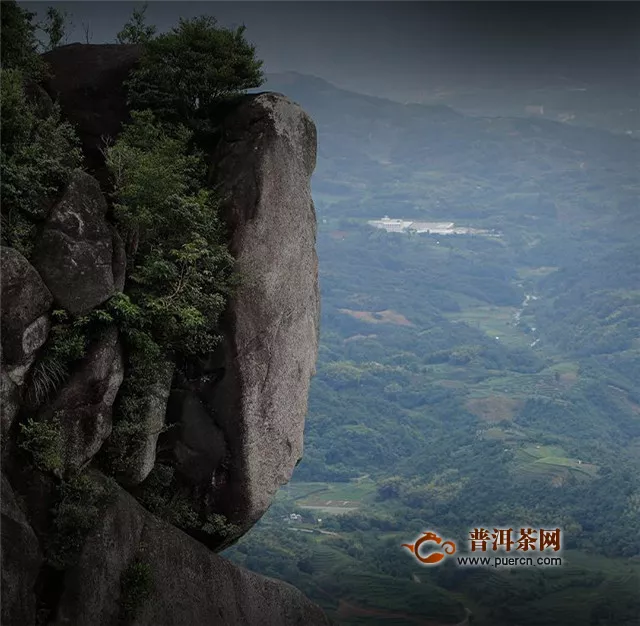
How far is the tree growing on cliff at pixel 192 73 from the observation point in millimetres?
21109

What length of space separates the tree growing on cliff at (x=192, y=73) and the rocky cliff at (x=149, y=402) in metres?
0.51

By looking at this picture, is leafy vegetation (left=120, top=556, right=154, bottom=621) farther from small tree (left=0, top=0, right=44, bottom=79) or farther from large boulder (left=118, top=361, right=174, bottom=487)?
small tree (left=0, top=0, right=44, bottom=79)

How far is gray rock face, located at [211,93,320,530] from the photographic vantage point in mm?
19594

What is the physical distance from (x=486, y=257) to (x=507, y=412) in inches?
3077

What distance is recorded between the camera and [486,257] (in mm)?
186750

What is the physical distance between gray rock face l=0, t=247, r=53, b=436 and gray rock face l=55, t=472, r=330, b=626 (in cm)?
253

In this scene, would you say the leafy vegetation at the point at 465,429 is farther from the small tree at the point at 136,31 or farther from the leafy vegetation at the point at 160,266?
the leafy vegetation at the point at 160,266

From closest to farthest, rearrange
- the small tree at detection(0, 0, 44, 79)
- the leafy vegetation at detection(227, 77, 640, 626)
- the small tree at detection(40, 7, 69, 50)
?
the small tree at detection(0, 0, 44, 79)
the small tree at detection(40, 7, 69, 50)
the leafy vegetation at detection(227, 77, 640, 626)

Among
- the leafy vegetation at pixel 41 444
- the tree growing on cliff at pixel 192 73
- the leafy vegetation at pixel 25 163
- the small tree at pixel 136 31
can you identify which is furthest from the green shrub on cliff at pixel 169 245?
the small tree at pixel 136 31

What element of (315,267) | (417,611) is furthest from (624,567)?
(315,267)

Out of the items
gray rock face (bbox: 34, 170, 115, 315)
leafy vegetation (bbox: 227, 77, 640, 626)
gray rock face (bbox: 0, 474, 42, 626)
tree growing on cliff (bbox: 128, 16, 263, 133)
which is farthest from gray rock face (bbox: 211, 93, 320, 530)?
leafy vegetation (bbox: 227, 77, 640, 626)

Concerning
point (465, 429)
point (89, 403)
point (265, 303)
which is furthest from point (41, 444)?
point (465, 429)

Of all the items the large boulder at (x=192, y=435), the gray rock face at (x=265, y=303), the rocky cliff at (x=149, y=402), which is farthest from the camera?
the gray rock face at (x=265, y=303)

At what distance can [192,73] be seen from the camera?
21.1 meters
